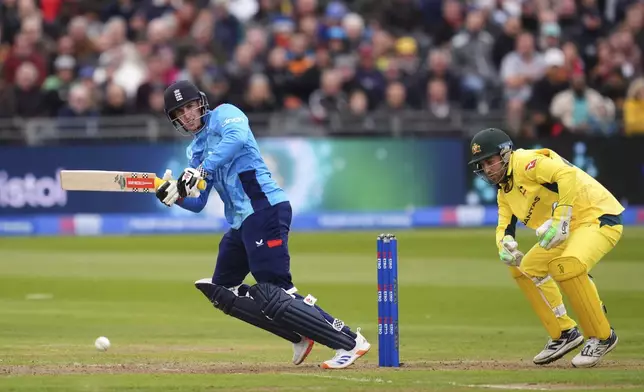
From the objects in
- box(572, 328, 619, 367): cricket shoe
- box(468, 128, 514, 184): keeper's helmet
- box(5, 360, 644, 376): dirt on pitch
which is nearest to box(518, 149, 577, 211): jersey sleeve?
box(468, 128, 514, 184): keeper's helmet

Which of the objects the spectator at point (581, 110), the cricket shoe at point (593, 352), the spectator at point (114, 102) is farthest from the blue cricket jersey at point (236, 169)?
the spectator at point (581, 110)

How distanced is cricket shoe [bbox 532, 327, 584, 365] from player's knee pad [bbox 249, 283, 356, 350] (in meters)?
1.46

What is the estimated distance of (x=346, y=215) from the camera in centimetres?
2312

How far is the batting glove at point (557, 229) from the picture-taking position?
9922mm

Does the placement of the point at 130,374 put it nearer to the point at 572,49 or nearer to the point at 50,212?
the point at 50,212

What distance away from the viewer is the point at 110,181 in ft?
33.2

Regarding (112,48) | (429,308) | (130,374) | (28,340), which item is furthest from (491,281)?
(112,48)

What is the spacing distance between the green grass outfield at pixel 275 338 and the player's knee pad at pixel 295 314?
0.27m

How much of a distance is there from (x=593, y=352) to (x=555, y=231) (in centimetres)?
91

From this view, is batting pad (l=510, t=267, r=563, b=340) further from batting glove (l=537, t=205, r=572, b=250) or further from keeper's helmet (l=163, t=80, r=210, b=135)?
keeper's helmet (l=163, t=80, r=210, b=135)

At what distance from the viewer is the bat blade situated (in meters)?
10.1

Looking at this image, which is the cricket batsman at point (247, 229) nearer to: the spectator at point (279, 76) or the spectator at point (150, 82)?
the spectator at point (150, 82)

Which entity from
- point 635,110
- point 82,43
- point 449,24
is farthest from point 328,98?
point 635,110

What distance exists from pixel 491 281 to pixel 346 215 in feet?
22.1
